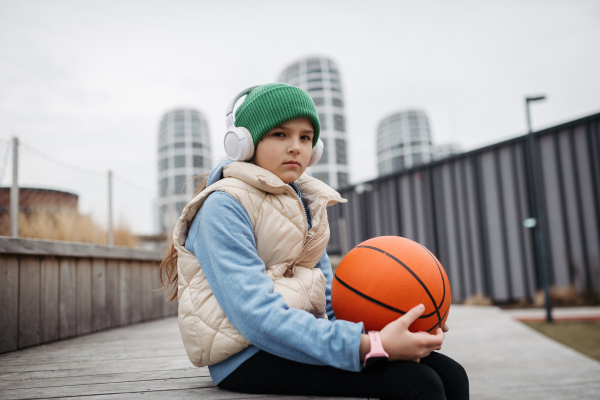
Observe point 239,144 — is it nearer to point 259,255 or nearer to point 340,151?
point 259,255

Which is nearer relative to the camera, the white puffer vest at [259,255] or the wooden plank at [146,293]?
the white puffer vest at [259,255]

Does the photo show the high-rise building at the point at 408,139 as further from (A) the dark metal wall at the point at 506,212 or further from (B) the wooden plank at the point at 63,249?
(B) the wooden plank at the point at 63,249

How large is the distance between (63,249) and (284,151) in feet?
8.32

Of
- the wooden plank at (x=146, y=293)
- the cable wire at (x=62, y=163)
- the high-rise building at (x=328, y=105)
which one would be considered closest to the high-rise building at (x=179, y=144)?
the high-rise building at (x=328, y=105)

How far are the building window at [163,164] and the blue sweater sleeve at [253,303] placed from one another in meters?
58.7

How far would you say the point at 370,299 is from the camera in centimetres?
138

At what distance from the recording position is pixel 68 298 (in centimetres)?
316

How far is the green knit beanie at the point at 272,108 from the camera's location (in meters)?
1.42

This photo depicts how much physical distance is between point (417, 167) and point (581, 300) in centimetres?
578

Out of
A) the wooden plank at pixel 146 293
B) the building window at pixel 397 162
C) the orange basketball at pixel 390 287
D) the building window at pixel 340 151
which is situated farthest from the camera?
the building window at pixel 397 162

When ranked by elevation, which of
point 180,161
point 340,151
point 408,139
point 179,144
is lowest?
point 340,151

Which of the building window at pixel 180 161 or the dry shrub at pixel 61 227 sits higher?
the building window at pixel 180 161

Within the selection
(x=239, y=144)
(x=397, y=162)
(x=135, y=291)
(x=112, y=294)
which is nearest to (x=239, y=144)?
(x=239, y=144)

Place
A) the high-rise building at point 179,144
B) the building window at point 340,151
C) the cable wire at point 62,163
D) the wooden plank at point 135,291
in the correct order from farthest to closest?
the high-rise building at point 179,144
the building window at point 340,151
the wooden plank at point 135,291
the cable wire at point 62,163
